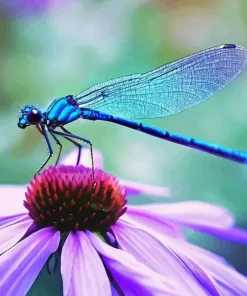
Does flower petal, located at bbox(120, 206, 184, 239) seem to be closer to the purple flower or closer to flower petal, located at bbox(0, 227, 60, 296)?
the purple flower

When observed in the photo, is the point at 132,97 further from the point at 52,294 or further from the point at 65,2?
the point at 52,294

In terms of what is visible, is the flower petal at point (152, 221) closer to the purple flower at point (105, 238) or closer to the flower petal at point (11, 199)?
the purple flower at point (105, 238)

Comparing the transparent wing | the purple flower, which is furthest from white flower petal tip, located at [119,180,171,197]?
the transparent wing

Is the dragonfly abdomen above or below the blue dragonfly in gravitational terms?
below

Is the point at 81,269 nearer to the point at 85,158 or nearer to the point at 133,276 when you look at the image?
the point at 133,276

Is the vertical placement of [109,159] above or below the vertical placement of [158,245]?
above

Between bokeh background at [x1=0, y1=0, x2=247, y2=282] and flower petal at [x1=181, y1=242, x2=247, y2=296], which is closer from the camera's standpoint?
flower petal at [x1=181, y1=242, x2=247, y2=296]

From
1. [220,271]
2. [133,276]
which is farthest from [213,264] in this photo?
[133,276]

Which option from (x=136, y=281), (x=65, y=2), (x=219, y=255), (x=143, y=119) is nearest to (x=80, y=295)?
(x=136, y=281)
